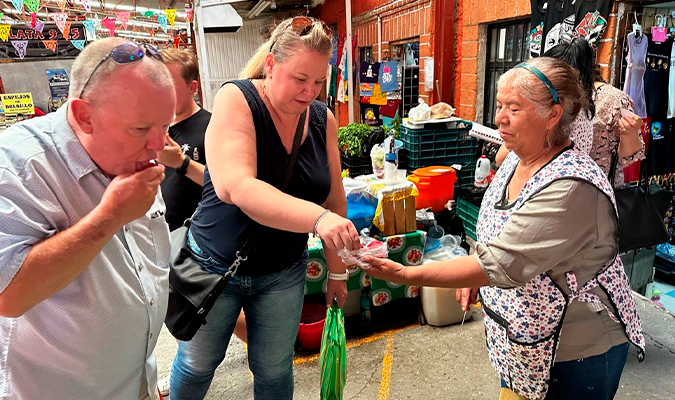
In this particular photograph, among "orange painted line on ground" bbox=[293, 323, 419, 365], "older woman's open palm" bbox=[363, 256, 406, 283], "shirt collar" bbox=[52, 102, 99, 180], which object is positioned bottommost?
"orange painted line on ground" bbox=[293, 323, 419, 365]

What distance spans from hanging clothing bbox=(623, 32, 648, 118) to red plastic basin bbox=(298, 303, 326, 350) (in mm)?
3223

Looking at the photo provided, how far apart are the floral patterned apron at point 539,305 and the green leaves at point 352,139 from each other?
286 centimetres

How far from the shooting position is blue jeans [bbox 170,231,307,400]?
1770mm

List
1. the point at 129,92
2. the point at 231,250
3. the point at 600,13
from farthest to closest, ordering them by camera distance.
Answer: the point at 600,13, the point at 231,250, the point at 129,92

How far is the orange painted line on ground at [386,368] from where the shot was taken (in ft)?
8.88

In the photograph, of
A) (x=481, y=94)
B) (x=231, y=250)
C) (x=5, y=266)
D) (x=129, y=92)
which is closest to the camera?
(x=5, y=266)

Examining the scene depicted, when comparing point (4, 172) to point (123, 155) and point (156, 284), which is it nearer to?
point (123, 155)

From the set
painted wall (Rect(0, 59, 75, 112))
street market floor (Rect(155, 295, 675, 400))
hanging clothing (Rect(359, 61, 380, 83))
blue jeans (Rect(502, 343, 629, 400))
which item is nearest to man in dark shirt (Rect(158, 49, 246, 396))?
street market floor (Rect(155, 295, 675, 400))

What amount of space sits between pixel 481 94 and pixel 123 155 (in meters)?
5.01

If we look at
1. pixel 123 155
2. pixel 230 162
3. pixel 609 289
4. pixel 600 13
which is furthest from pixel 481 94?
pixel 123 155

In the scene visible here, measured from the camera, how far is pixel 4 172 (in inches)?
36.3

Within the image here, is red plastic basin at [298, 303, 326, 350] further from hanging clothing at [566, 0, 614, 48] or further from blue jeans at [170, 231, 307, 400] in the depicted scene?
hanging clothing at [566, 0, 614, 48]

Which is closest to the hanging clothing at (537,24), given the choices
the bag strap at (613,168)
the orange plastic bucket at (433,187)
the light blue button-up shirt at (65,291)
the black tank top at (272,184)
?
the orange plastic bucket at (433,187)

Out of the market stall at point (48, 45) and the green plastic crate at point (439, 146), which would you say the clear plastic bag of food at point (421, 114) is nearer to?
the green plastic crate at point (439, 146)
